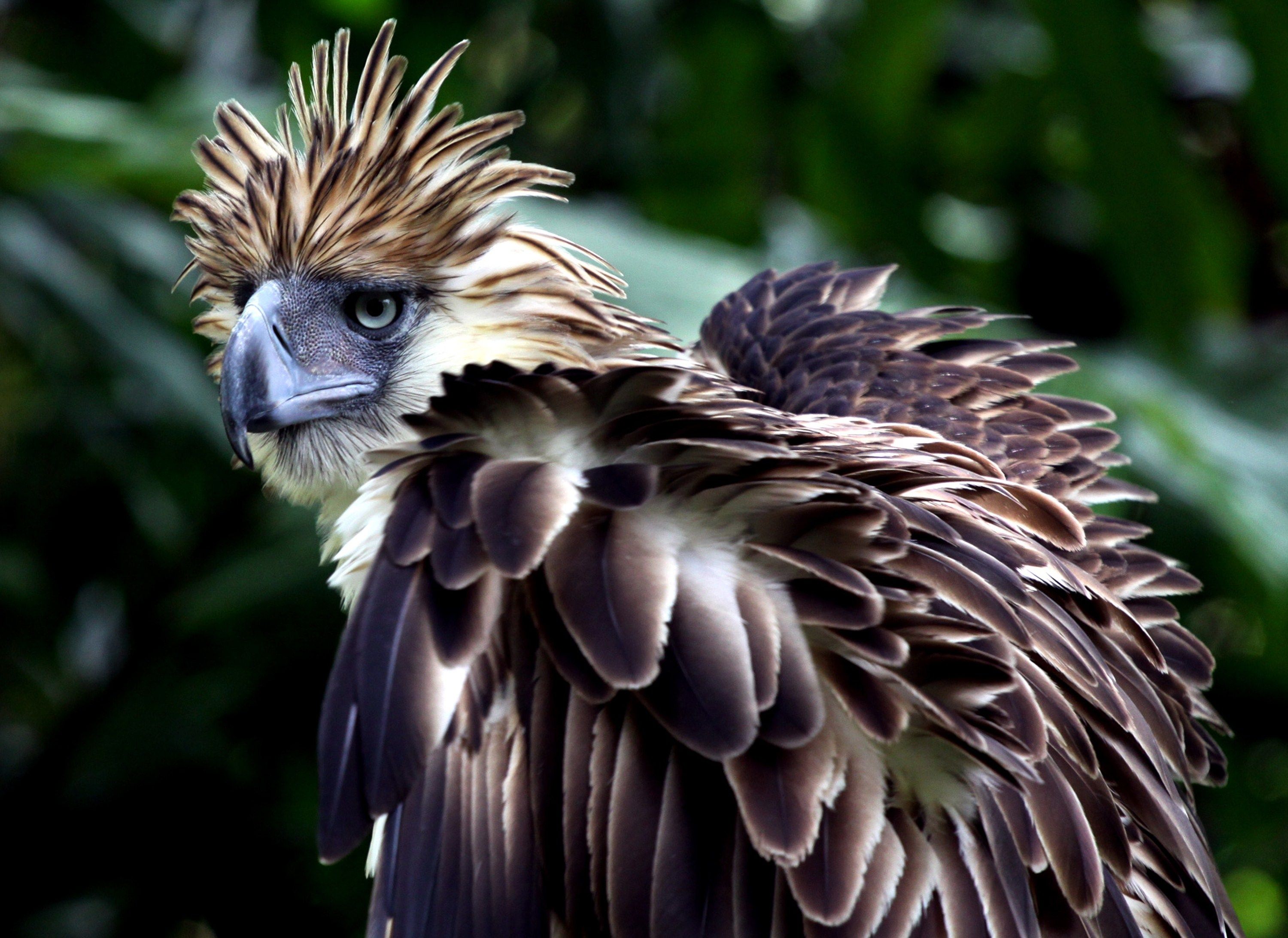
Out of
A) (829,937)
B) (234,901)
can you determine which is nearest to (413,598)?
(829,937)

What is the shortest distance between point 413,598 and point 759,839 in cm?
45

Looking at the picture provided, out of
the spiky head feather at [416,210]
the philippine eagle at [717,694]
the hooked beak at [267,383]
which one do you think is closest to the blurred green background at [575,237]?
the spiky head feather at [416,210]

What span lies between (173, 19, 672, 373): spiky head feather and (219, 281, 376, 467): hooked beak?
126mm

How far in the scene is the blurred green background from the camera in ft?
12.0

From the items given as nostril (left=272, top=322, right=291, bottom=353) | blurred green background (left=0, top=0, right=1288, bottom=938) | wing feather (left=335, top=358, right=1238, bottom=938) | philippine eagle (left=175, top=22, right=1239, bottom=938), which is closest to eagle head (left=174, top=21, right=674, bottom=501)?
nostril (left=272, top=322, right=291, bottom=353)

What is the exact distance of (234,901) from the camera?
4.81m

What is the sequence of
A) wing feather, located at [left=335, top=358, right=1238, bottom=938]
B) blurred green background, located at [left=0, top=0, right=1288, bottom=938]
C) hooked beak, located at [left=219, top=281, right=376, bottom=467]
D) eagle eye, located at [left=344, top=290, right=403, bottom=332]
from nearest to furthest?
wing feather, located at [left=335, top=358, right=1238, bottom=938]
hooked beak, located at [left=219, top=281, right=376, bottom=467]
eagle eye, located at [left=344, top=290, right=403, bottom=332]
blurred green background, located at [left=0, top=0, right=1288, bottom=938]

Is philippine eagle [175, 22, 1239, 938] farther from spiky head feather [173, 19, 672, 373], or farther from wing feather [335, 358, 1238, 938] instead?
spiky head feather [173, 19, 672, 373]

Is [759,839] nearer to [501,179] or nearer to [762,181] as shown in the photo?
[501,179]

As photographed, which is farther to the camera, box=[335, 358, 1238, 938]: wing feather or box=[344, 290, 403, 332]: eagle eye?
box=[344, 290, 403, 332]: eagle eye

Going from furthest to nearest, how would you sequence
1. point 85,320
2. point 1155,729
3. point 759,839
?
point 85,320 < point 1155,729 < point 759,839

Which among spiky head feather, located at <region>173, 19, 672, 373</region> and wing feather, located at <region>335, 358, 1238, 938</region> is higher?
spiky head feather, located at <region>173, 19, 672, 373</region>

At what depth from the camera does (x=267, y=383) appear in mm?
2137

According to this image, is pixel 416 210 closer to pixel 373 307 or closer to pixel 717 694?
pixel 373 307
